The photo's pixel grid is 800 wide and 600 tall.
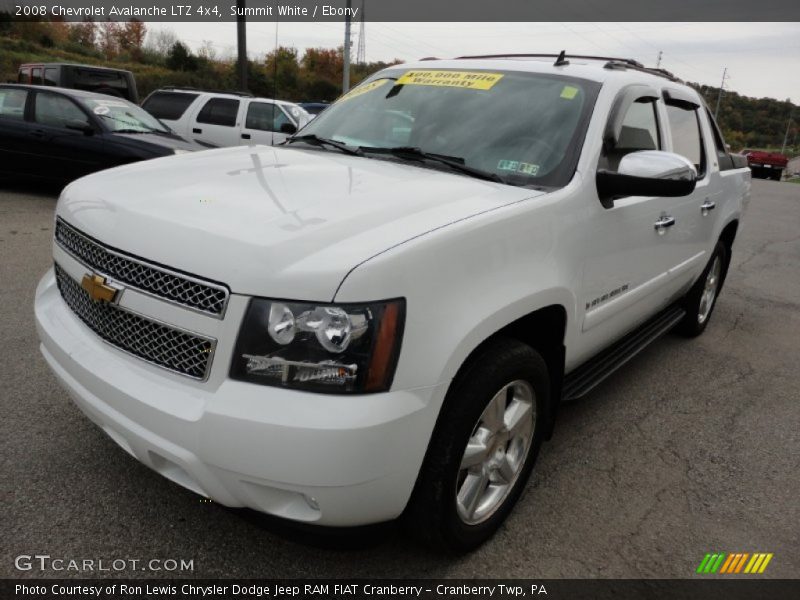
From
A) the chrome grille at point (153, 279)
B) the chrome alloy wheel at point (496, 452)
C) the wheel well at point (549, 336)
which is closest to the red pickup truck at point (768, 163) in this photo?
the wheel well at point (549, 336)

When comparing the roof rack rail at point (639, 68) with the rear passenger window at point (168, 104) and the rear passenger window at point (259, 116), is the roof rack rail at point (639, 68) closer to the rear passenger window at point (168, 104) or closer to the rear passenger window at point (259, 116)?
the rear passenger window at point (259, 116)

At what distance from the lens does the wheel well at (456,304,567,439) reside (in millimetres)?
2342

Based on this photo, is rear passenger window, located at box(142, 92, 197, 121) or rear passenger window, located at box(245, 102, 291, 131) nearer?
rear passenger window, located at box(245, 102, 291, 131)

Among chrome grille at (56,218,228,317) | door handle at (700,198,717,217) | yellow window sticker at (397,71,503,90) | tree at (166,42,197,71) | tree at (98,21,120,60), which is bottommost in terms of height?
chrome grille at (56,218,228,317)

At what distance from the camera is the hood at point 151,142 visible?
26.3ft

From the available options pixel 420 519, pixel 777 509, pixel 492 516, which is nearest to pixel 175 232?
pixel 420 519

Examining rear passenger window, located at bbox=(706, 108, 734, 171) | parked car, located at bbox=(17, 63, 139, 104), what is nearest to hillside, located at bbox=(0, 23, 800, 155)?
parked car, located at bbox=(17, 63, 139, 104)

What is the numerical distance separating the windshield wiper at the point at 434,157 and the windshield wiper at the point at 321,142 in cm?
5

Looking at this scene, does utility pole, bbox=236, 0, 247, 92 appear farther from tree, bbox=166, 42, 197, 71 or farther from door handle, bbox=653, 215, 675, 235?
tree, bbox=166, 42, 197, 71

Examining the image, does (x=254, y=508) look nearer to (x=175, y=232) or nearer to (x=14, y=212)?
(x=175, y=232)

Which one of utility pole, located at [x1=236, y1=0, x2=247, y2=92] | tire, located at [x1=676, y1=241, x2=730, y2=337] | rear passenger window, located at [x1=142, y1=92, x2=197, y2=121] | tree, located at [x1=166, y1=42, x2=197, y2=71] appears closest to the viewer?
tire, located at [x1=676, y1=241, x2=730, y2=337]

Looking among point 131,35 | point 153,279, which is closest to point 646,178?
point 153,279

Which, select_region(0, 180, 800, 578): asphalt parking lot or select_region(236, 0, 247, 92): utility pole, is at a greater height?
select_region(236, 0, 247, 92): utility pole

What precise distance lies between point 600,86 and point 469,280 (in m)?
1.47
